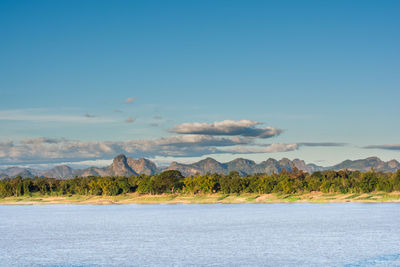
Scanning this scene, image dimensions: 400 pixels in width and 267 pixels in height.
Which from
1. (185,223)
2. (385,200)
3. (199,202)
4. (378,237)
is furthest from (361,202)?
(378,237)

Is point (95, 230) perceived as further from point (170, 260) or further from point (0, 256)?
point (170, 260)

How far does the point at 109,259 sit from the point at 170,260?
672cm

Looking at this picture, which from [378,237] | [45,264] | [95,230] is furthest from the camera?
[95,230]

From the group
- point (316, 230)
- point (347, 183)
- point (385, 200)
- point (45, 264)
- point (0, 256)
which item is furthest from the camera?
point (347, 183)

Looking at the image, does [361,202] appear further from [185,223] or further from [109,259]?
[109,259]

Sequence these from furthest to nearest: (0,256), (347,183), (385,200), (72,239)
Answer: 1. (347,183)
2. (385,200)
3. (72,239)
4. (0,256)

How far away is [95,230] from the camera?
295ft

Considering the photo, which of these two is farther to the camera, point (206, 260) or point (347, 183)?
point (347, 183)

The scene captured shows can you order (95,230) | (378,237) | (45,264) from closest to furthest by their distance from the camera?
1. (45,264)
2. (378,237)
3. (95,230)

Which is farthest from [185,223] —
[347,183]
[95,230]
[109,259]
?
[347,183]

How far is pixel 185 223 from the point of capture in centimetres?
10069

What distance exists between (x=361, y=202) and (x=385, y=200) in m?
7.89

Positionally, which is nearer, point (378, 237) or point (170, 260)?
point (170, 260)

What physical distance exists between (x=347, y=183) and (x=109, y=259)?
156 m
